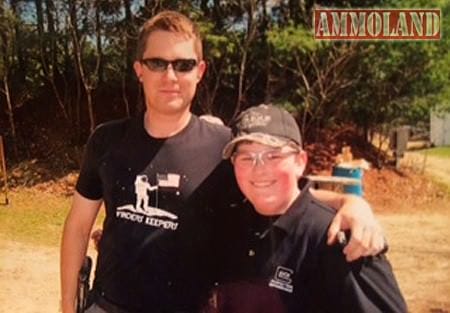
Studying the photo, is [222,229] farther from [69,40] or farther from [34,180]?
[69,40]

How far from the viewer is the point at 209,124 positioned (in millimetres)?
3066

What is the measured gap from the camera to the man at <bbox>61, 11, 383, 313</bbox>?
2.85 m

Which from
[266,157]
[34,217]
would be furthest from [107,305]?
[34,217]

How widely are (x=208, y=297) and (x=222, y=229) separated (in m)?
0.32

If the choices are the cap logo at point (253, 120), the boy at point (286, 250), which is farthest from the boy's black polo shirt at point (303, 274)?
the cap logo at point (253, 120)

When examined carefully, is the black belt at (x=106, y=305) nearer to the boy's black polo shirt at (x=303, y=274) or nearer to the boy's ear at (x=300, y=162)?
the boy's black polo shirt at (x=303, y=274)

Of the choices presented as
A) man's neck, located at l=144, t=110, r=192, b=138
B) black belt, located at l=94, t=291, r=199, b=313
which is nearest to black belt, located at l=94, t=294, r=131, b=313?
black belt, located at l=94, t=291, r=199, b=313

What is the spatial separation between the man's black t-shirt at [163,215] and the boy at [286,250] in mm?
424

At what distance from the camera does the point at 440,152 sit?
26.7m

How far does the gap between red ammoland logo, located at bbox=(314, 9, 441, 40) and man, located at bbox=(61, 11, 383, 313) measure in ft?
50.2

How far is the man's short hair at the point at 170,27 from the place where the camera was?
114 inches

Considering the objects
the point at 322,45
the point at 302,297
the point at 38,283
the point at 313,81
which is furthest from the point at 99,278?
the point at 313,81

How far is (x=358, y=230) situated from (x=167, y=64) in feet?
4.47

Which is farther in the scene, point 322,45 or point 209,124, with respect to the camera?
point 322,45
